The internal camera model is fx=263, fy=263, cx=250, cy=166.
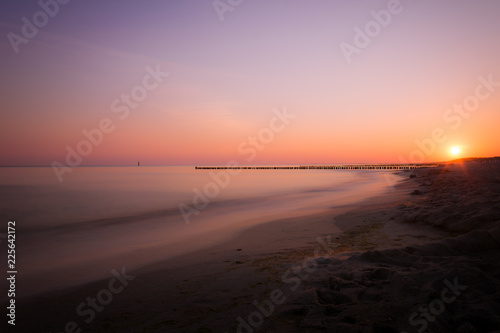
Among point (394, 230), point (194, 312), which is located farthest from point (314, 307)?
point (394, 230)

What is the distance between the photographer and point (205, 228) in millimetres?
10930

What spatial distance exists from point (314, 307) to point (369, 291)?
86 cm

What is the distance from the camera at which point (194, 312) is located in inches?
148

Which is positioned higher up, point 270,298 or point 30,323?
point 270,298

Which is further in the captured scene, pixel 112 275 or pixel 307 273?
pixel 112 275

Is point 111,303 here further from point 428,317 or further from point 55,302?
point 428,317

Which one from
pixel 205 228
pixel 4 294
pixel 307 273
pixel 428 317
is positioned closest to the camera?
pixel 428 317

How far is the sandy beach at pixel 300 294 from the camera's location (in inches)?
126

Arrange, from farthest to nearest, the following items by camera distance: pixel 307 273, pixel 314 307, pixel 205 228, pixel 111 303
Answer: pixel 205 228 < pixel 307 273 < pixel 111 303 < pixel 314 307

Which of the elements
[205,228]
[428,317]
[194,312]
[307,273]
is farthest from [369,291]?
[205,228]

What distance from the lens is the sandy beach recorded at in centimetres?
320

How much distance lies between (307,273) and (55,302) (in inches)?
175

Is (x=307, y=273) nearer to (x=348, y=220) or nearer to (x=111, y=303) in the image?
(x=111, y=303)

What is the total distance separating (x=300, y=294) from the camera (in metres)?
3.94
